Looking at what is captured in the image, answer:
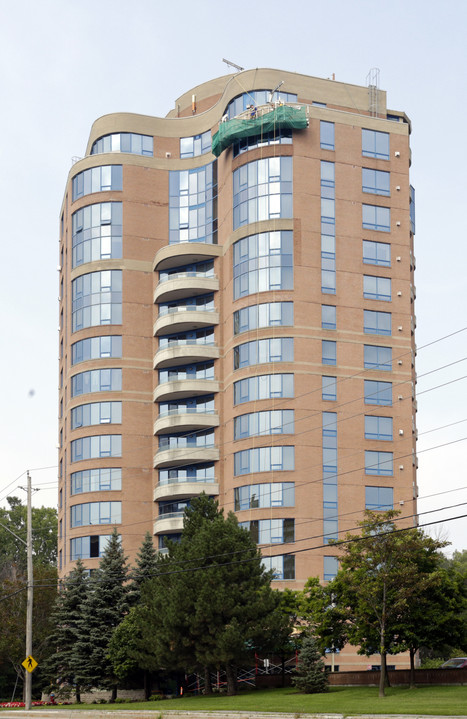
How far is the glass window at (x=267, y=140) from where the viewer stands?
3095 inches

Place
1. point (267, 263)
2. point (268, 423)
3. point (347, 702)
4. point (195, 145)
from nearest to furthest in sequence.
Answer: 1. point (347, 702)
2. point (268, 423)
3. point (267, 263)
4. point (195, 145)

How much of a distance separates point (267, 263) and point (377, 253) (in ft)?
30.5

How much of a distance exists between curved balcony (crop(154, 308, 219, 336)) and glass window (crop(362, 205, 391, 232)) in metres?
13.8

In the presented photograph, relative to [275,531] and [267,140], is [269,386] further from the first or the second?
[267,140]

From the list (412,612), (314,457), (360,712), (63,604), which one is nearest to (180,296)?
(314,457)

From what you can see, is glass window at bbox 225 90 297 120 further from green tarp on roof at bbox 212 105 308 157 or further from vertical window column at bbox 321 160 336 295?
vertical window column at bbox 321 160 336 295

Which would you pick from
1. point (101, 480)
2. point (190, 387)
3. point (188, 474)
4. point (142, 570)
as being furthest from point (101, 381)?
point (142, 570)

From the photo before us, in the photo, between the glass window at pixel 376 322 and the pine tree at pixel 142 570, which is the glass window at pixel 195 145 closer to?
the glass window at pixel 376 322

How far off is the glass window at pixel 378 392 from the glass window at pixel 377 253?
30.7ft

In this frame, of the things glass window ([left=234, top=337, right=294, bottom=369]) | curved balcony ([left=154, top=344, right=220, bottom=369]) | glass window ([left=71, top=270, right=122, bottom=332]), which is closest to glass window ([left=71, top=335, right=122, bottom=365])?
glass window ([left=71, top=270, right=122, bottom=332])

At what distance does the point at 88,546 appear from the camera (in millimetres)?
83062

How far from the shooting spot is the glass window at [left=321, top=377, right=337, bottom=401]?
249ft

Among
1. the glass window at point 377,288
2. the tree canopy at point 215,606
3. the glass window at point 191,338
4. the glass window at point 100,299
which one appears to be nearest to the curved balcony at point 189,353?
the glass window at point 191,338

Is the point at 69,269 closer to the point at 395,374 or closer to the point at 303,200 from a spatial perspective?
the point at 303,200
